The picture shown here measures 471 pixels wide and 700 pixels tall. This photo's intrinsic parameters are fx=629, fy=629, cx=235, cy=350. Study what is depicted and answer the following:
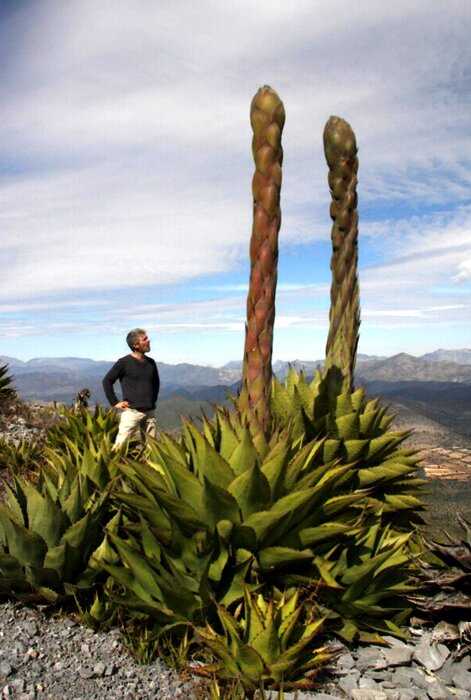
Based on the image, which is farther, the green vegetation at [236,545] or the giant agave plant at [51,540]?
the giant agave plant at [51,540]

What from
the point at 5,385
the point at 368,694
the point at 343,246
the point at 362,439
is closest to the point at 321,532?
the point at 368,694

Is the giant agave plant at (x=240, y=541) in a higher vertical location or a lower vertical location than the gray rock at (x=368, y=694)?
higher

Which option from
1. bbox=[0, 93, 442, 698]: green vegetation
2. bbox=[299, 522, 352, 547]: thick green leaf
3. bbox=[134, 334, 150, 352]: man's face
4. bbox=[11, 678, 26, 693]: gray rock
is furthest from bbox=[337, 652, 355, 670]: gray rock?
bbox=[134, 334, 150, 352]: man's face

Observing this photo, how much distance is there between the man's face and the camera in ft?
30.4

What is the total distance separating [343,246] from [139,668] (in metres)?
5.27

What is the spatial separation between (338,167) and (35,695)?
631 cm

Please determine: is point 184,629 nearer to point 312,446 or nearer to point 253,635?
point 253,635

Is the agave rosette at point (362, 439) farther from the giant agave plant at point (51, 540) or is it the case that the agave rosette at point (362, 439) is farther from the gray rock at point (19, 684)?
the gray rock at point (19, 684)

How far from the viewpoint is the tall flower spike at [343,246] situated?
7.69 meters

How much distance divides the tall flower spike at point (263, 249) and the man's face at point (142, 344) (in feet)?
13.8

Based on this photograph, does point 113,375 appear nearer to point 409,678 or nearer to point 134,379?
point 134,379

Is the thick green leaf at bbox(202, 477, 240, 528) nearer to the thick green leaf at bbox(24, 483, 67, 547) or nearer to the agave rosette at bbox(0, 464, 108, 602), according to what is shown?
the agave rosette at bbox(0, 464, 108, 602)

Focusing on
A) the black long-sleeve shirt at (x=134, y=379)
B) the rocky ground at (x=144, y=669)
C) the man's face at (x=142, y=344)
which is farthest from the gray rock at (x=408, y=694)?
the man's face at (x=142, y=344)

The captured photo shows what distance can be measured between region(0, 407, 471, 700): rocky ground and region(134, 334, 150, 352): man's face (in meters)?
4.87
